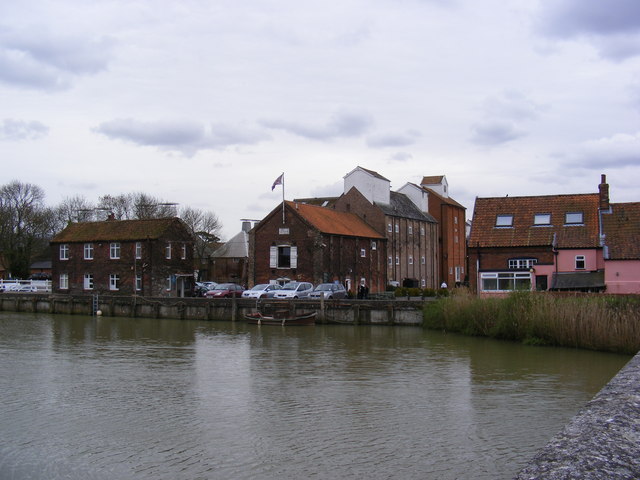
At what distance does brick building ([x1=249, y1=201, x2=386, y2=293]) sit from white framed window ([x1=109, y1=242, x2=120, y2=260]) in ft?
39.9

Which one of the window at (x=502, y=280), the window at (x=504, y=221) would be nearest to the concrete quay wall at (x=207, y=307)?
the window at (x=502, y=280)

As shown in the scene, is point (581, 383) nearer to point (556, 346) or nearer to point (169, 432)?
point (556, 346)

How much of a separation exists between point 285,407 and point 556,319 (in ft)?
50.4

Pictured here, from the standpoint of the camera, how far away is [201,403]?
58.4 feet

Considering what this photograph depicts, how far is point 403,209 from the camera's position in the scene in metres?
70.5

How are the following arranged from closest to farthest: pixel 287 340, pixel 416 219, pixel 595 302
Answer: pixel 595 302, pixel 287 340, pixel 416 219

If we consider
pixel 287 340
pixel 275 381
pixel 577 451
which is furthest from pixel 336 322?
pixel 577 451

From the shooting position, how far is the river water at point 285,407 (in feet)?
41.2

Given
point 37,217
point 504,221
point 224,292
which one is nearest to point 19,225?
point 37,217

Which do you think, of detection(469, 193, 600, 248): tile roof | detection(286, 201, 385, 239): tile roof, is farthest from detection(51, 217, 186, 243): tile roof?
detection(469, 193, 600, 248): tile roof

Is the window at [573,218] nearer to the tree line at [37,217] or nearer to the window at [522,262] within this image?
the window at [522,262]

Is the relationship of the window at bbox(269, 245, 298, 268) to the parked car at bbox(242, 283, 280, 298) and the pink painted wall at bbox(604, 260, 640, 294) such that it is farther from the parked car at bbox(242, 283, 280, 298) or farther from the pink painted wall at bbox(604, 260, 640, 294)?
the pink painted wall at bbox(604, 260, 640, 294)

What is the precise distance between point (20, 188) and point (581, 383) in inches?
2844

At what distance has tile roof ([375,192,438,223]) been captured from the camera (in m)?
66.6
